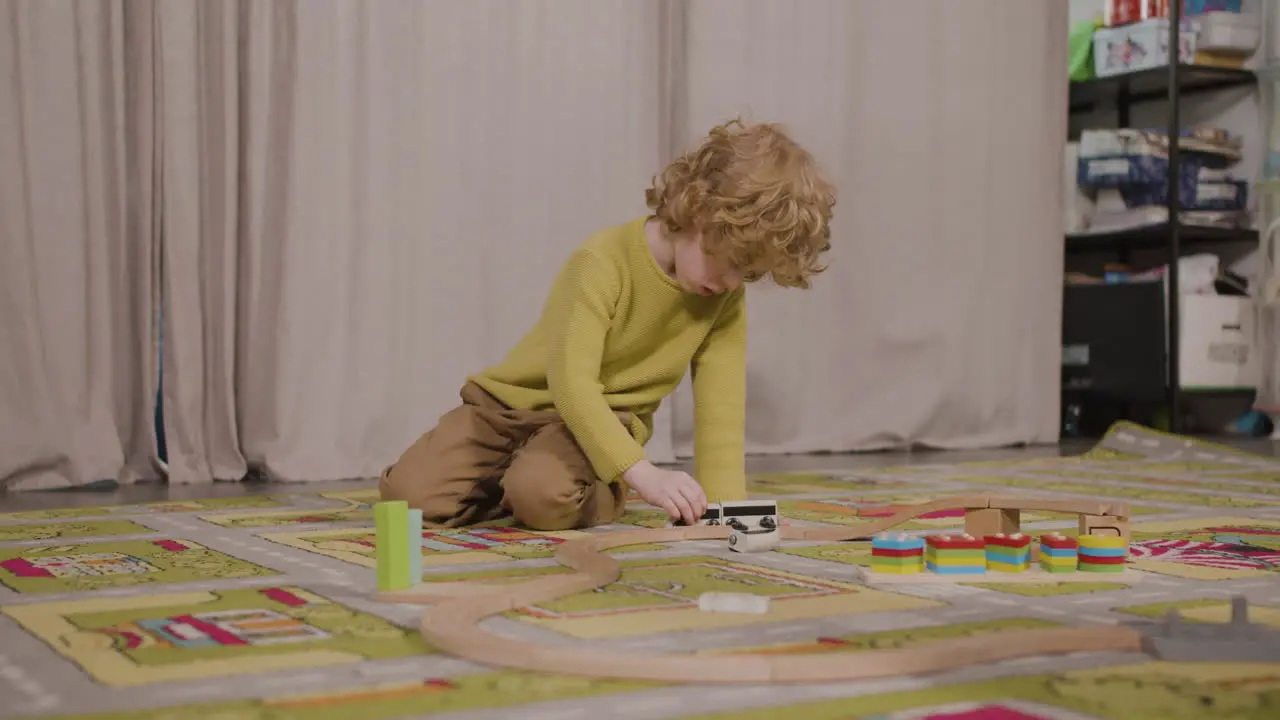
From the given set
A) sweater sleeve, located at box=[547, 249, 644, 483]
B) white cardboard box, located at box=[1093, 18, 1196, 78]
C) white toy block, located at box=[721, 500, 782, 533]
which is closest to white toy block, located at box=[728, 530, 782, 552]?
white toy block, located at box=[721, 500, 782, 533]

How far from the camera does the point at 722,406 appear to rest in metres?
1.81

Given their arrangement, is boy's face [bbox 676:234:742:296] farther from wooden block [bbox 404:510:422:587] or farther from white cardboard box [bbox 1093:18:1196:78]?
white cardboard box [bbox 1093:18:1196:78]

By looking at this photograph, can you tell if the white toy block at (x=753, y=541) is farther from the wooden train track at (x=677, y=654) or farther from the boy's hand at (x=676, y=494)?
the wooden train track at (x=677, y=654)

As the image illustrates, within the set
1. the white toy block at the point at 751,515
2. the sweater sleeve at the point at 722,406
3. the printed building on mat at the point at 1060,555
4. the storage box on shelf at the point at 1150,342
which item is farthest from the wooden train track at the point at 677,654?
the storage box on shelf at the point at 1150,342

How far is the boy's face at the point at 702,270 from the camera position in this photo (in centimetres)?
163

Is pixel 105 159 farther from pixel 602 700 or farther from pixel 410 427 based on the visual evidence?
pixel 602 700

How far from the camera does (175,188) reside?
2.44 meters

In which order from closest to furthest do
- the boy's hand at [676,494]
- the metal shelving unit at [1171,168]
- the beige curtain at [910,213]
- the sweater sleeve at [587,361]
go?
1. the boy's hand at [676,494]
2. the sweater sleeve at [587,361]
3. the beige curtain at [910,213]
4. the metal shelving unit at [1171,168]

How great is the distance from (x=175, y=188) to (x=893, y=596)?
1.67 metres

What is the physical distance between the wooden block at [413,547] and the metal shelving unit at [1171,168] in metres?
2.92

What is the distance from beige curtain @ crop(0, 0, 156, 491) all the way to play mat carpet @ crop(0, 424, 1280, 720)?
45cm

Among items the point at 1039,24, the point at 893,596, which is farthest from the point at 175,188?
the point at 1039,24

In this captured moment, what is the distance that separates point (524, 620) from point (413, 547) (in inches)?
6.7

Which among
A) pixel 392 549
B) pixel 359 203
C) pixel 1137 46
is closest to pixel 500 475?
pixel 392 549
